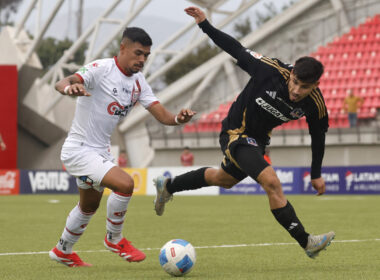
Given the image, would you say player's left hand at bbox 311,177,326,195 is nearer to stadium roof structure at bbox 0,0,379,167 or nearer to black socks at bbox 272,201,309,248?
black socks at bbox 272,201,309,248

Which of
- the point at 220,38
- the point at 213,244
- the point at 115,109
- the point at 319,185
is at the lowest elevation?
the point at 213,244

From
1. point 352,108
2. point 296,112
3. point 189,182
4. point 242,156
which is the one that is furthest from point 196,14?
point 352,108

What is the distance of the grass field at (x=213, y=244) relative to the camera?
6.64 m

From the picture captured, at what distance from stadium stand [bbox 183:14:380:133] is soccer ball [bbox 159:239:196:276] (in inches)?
844

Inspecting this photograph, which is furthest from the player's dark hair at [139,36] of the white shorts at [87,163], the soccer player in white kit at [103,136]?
the white shorts at [87,163]

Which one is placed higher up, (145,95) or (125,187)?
(145,95)

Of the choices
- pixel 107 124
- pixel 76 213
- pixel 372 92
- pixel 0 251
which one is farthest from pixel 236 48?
pixel 372 92

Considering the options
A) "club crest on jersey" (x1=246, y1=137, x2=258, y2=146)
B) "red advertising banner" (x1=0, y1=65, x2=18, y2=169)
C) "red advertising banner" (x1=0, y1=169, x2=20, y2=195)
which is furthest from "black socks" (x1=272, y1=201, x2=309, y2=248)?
"red advertising banner" (x1=0, y1=65, x2=18, y2=169)

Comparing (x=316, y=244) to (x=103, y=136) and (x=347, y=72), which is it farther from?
(x=347, y=72)

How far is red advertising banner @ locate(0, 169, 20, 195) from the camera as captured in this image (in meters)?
26.0

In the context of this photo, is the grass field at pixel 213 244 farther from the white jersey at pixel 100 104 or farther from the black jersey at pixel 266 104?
the white jersey at pixel 100 104

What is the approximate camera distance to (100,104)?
6992 mm

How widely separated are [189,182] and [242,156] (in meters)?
1.20

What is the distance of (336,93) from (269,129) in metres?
22.7
